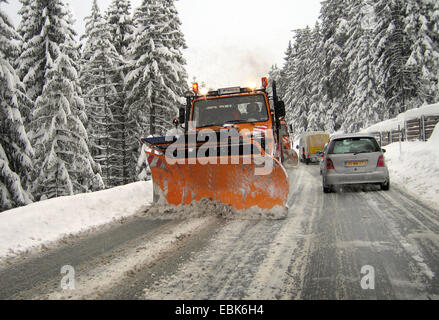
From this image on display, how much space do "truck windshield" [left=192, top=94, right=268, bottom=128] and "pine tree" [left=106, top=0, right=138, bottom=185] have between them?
16.8 meters

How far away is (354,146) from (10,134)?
1436 centimetres

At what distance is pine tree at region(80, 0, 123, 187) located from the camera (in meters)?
23.5

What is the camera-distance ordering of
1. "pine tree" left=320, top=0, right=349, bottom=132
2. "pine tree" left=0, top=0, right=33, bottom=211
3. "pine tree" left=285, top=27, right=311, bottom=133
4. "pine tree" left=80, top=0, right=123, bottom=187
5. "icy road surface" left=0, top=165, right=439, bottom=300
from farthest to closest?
"pine tree" left=285, top=27, right=311, bottom=133
"pine tree" left=320, top=0, right=349, bottom=132
"pine tree" left=80, top=0, right=123, bottom=187
"pine tree" left=0, top=0, right=33, bottom=211
"icy road surface" left=0, top=165, right=439, bottom=300

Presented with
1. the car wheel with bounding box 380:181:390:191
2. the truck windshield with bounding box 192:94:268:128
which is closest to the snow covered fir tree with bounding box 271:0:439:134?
the car wheel with bounding box 380:181:390:191

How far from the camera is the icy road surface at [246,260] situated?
3.04 metres

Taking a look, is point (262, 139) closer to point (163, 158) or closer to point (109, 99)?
point (163, 158)

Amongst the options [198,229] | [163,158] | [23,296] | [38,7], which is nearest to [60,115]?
[38,7]

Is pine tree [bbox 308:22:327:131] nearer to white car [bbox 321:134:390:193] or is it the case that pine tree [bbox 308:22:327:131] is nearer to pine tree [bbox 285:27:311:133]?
pine tree [bbox 285:27:311:133]

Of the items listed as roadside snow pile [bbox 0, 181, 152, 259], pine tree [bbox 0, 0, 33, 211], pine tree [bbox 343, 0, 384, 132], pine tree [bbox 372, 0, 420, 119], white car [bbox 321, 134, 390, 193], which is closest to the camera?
roadside snow pile [bbox 0, 181, 152, 259]

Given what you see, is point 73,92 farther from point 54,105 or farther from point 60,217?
point 60,217

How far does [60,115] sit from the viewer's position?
57.8 feet

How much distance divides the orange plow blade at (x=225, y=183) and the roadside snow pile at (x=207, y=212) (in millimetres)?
83

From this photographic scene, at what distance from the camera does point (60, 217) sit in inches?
230

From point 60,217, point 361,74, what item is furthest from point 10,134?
point 361,74
